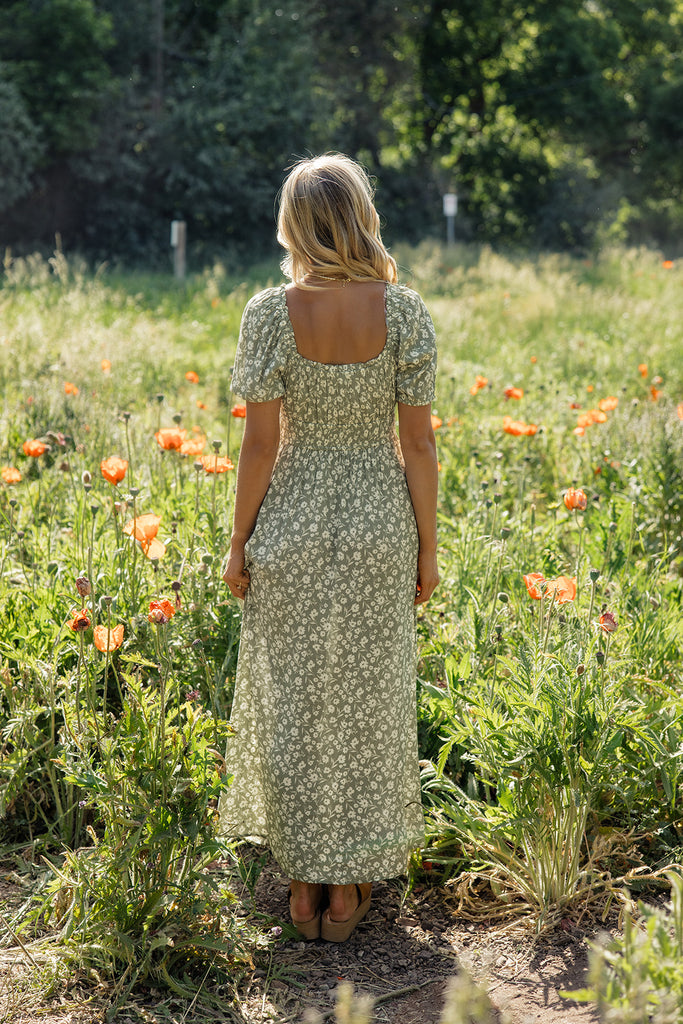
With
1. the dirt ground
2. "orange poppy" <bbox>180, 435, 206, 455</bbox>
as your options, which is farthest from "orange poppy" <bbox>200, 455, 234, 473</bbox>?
the dirt ground

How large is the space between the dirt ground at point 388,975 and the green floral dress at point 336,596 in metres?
0.18

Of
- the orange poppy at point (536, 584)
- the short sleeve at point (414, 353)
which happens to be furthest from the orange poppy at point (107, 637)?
the orange poppy at point (536, 584)

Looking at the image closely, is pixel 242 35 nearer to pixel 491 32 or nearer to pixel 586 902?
pixel 491 32

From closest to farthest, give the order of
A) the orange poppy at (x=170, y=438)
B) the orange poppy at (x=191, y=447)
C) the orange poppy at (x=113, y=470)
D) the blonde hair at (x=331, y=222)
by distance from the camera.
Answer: the blonde hair at (x=331, y=222)
the orange poppy at (x=113, y=470)
the orange poppy at (x=170, y=438)
the orange poppy at (x=191, y=447)

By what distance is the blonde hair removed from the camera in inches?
85.0

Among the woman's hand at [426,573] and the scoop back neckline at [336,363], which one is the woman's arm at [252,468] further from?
the woman's hand at [426,573]

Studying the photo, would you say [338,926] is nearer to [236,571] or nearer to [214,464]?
[236,571]

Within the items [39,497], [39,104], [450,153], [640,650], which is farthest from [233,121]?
[640,650]

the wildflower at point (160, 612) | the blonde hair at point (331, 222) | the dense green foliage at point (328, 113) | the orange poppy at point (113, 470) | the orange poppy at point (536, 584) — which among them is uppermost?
the dense green foliage at point (328, 113)

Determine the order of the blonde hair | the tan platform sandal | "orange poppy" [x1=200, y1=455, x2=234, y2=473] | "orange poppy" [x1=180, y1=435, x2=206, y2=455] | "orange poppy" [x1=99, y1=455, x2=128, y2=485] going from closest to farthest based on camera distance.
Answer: the blonde hair, the tan platform sandal, "orange poppy" [x1=99, y1=455, x2=128, y2=485], "orange poppy" [x1=200, y1=455, x2=234, y2=473], "orange poppy" [x1=180, y1=435, x2=206, y2=455]

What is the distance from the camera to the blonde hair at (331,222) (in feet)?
7.09

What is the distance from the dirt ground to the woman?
10 cm

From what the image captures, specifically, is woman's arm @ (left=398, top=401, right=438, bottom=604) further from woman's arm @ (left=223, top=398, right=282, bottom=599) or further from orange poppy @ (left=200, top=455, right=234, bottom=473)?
orange poppy @ (left=200, top=455, right=234, bottom=473)

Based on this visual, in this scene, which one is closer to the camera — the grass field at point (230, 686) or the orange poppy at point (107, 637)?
the grass field at point (230, 686)
